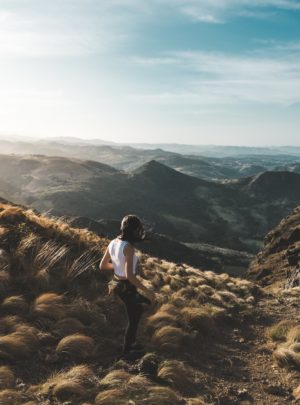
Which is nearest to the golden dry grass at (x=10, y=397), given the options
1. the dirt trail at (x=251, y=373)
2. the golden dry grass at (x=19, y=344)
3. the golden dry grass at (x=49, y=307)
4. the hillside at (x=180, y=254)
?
the golden dry grass at (x=19, y=344)

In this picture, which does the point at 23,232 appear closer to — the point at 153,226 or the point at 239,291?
the point at 239,291

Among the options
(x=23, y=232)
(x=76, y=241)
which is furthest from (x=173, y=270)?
(x=23, y=232)

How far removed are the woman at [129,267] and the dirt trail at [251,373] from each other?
6.69 ft

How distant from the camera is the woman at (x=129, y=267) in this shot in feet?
23.1

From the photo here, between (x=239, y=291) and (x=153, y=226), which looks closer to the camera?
(x=239, y=291)

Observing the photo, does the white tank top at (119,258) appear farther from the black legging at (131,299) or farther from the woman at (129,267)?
the black legging at (131,299)

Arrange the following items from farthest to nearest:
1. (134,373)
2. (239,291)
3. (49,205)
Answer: (49,205)
(239,291)
(134,373)

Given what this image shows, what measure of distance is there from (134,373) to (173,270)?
12341mm

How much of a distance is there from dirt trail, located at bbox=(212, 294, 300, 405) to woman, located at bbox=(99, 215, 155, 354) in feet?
6.69

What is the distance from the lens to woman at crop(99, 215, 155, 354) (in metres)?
7.04

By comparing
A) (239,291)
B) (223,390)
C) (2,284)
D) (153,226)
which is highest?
(2,284)

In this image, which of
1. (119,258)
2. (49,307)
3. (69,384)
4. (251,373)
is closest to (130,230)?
(119,258)

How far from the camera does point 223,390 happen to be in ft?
24.4

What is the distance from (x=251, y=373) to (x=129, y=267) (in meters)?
3.68
